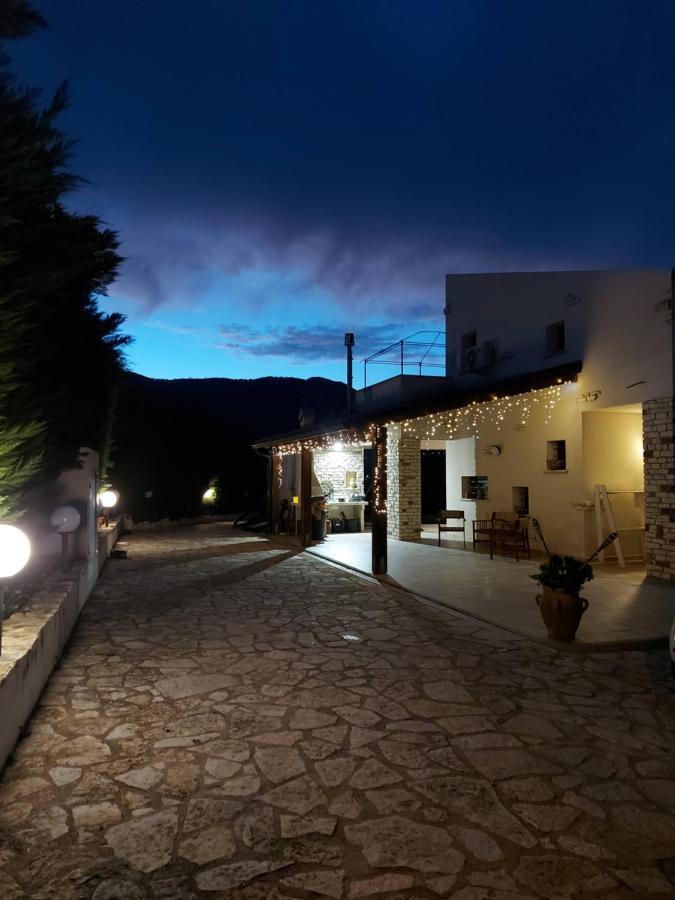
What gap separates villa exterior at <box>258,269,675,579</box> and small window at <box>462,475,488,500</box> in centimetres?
4

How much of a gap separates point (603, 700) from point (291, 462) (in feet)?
54.4

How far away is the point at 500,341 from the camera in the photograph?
540 inches

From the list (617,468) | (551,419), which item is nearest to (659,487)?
(617,468)

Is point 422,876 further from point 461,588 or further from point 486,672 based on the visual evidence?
point 461,588

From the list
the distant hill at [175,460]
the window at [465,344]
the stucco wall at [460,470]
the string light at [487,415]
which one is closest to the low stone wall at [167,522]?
the distant hill at [175,460]

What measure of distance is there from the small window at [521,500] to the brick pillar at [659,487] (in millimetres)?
3149

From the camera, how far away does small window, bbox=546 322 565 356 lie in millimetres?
11875

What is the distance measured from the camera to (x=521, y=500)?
1252 centimetres

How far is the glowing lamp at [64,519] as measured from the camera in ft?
23.8

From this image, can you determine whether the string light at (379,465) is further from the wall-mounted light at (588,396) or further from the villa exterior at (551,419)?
the wall-mounted light at (588,396)

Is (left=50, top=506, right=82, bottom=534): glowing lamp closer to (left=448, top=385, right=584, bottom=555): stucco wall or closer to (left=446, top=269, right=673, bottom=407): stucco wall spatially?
(left=448, top=385, right=584, bottom=555): stucco wall

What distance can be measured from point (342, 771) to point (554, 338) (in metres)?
10.6

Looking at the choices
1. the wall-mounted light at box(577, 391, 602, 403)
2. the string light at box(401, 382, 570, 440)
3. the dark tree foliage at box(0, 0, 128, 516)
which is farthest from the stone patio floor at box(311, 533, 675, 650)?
the dark tree foliage at box(0, 0, 128, 516)

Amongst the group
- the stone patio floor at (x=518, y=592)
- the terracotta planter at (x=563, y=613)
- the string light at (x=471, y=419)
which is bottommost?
the stone patio floor at (x=518, y=592)
